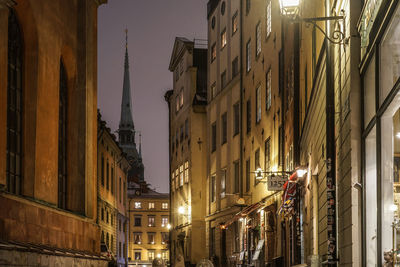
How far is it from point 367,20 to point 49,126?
49.8 feet

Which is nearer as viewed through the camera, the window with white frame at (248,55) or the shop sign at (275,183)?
the shop sign at (275,183)

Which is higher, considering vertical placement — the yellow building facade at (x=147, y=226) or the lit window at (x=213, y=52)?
the lit window at (x=213, y=52)

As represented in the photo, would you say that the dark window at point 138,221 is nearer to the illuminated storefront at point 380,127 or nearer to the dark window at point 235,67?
the dark window at point 235,67

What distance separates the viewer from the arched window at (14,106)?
2000 cm

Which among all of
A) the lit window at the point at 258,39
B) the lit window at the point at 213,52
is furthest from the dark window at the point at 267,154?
the lit window at the point at 213,52

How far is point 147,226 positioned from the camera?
368 feet

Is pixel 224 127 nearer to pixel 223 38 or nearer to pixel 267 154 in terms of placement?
pixel 223 38

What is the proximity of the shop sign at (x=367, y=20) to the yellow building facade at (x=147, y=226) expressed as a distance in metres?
103

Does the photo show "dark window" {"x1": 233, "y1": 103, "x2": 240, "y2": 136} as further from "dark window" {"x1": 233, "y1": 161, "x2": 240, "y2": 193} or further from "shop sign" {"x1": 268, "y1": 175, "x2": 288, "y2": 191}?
"shop sign" {"x1": 268, "y1": 175, "x2": 288, "y2": 191}

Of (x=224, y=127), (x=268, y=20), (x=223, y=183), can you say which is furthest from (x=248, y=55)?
(x=223, y=183)

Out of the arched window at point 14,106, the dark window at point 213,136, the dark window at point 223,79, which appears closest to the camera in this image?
the arched window at point 14,106

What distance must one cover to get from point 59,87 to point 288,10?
15205 millimetres

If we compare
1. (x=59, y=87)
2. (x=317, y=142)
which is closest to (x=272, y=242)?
(x=59, y=87)

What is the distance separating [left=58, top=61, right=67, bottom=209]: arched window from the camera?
24759 millimetres
